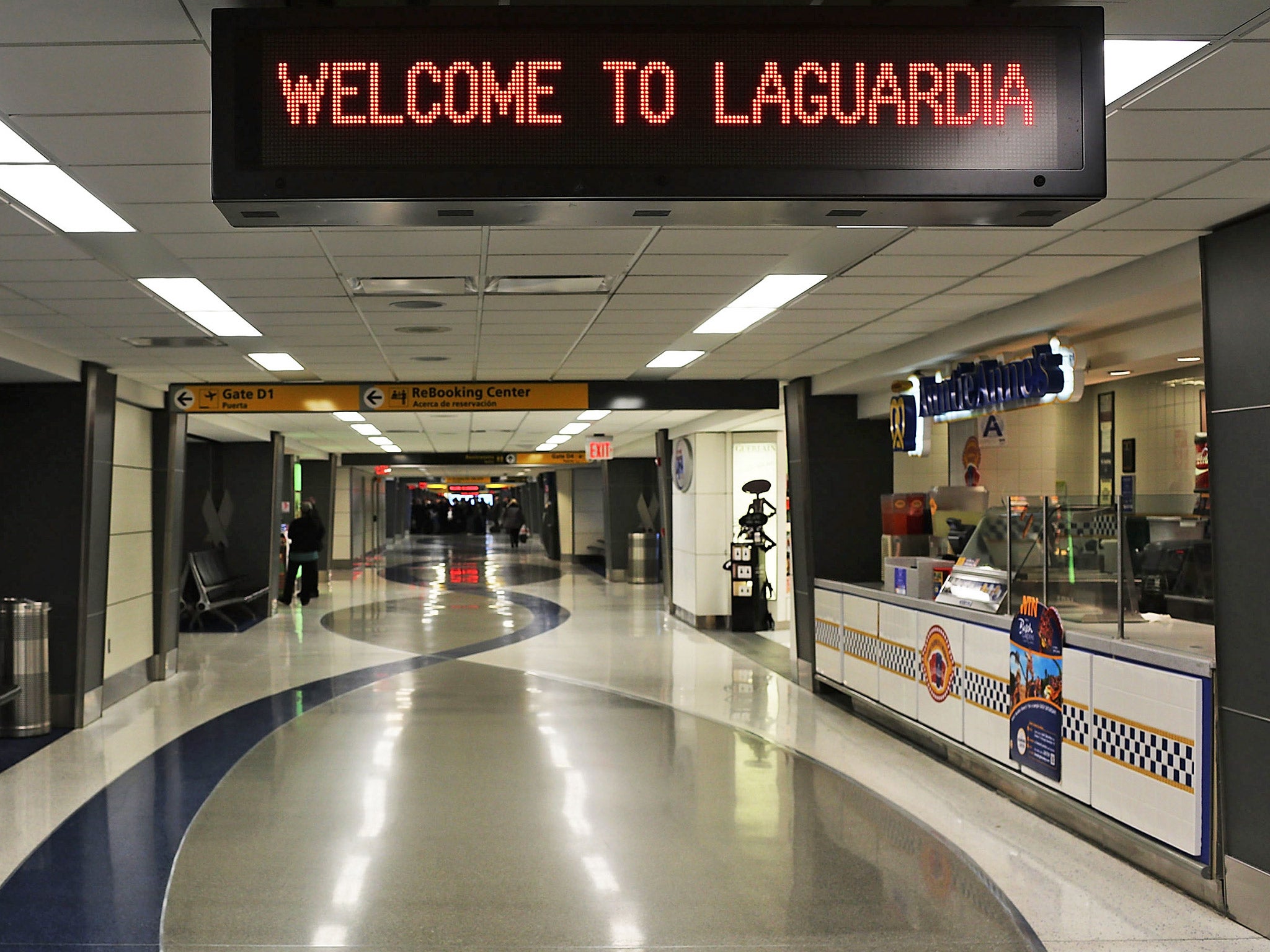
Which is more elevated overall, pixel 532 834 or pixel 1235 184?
pixel 1235 184

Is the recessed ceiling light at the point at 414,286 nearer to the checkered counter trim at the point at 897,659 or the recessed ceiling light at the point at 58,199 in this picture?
the recessed ceiling light at the point at 58,199

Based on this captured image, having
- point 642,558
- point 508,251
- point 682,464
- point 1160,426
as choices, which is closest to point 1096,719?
point 508,251

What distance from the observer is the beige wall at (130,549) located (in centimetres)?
884

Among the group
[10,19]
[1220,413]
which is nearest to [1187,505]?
[1220,413]

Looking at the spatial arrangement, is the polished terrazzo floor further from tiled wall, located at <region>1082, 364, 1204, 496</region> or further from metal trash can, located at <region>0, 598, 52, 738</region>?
tiled wall, located at <region>1082, 364, 1204, 496</region>

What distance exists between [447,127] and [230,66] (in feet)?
1.38

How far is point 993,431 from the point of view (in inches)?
388

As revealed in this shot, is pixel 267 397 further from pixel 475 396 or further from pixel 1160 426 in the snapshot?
pixel 1160 426

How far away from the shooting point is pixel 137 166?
346cm

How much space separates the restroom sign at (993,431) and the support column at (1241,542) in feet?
17.5

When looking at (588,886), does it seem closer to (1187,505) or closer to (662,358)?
(1187,505)

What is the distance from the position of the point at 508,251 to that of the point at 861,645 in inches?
178

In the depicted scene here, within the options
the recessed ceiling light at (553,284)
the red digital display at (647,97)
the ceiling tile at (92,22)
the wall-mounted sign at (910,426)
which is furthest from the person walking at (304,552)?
the red digital display at (647,97)

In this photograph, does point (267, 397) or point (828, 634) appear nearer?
point (828, 634)
